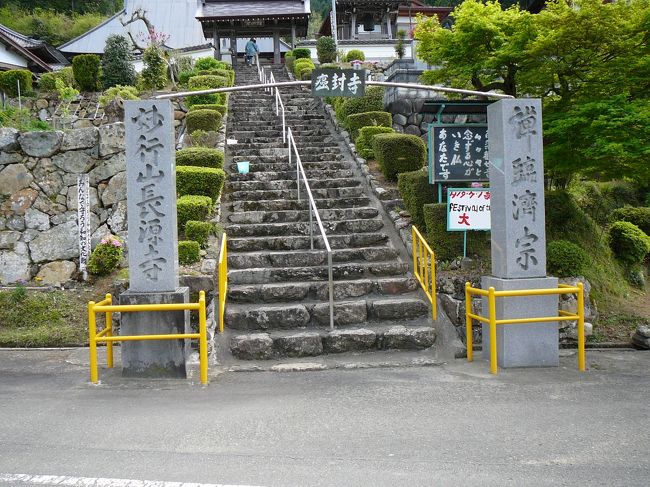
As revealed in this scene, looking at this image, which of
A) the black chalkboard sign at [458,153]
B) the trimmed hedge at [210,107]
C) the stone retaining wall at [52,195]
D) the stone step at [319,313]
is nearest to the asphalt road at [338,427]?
the stone step at [319,313]

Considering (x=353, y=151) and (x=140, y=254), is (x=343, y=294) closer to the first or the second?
(x=140, y=254)

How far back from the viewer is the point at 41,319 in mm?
8203

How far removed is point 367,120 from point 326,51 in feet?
44.2

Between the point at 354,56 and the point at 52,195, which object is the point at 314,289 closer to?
the point at 52,195

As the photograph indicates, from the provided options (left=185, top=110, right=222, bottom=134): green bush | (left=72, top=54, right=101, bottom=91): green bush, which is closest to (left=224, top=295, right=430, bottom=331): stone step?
(left=185, top=110, right=222, bottom=134): green bush

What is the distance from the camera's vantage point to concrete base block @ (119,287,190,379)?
611 centimetres

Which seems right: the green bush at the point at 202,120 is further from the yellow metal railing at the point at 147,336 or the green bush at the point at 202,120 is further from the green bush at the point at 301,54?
the green bush at the point at 301,54

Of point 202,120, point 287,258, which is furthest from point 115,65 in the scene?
point 287,258

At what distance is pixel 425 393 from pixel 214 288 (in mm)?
3298

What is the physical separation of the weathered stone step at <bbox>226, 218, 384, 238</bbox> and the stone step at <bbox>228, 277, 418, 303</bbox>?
1533mm

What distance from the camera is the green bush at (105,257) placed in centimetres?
907

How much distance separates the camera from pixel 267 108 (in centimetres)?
1695

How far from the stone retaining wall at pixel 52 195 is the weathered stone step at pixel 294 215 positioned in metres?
2.61

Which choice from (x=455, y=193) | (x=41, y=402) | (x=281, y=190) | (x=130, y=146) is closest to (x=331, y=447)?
(x=41, y=402)
